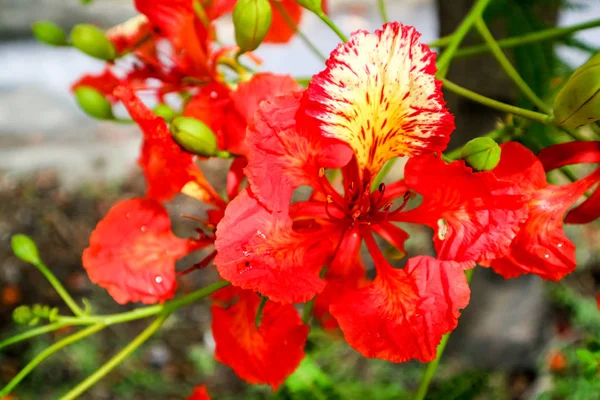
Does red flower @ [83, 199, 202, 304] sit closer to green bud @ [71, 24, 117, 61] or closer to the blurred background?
green bud @ [71, 24, 117, 61]

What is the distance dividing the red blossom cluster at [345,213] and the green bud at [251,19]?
6cm

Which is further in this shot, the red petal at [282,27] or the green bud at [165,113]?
the red petal at [282,27]

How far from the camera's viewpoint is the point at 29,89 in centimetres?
437

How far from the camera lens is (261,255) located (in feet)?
2.27

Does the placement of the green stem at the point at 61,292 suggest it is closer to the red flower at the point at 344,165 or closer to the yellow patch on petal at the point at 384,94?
the red flower at the point at 344,165

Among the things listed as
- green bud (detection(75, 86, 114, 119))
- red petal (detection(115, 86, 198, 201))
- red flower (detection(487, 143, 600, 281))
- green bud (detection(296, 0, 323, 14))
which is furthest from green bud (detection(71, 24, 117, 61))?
red flower (detection(487, 143, 600, 281))

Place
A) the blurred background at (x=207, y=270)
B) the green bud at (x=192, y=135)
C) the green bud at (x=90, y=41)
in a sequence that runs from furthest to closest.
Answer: the blurred background at (x=207, y=270) → the green bud at (x=90, y=41) → the green bud at (x=192, y=135)

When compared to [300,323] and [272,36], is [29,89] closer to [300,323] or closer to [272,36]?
[272,36]

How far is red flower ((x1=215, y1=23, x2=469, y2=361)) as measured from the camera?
0.66 metres

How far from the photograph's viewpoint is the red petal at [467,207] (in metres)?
0.67

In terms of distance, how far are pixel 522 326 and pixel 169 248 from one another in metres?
1.87

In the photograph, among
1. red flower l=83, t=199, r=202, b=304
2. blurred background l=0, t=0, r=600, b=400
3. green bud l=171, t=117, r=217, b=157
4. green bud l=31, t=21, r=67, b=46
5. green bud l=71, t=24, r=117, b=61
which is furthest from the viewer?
blurred background l=0, t=0, r=600, b=400

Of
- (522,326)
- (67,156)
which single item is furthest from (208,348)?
(67,156)

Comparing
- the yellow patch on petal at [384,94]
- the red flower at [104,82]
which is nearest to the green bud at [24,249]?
the red flower at [104,82]
